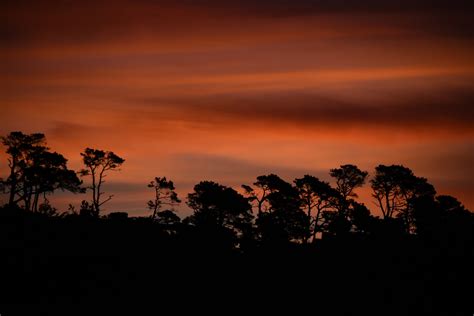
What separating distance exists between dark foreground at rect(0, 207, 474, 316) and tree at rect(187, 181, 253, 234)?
2224 centimetres

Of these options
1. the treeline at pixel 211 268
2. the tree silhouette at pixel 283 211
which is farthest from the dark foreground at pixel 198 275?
the tree silhouette at pixel 283 211

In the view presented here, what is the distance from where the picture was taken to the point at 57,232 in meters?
37.3

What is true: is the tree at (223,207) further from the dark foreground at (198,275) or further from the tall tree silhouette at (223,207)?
the dark foreground at (198,275)

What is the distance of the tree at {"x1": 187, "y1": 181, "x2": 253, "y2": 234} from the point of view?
232ft

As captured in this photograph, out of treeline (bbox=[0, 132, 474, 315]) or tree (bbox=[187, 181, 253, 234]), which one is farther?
tree (bbox=[187, 181, 253, 234])

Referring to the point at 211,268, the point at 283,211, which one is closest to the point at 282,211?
the point at 283,211

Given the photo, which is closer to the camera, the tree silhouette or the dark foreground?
the dark foreground

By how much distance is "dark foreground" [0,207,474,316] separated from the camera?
31.4 m

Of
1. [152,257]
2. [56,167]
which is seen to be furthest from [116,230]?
[56,167]

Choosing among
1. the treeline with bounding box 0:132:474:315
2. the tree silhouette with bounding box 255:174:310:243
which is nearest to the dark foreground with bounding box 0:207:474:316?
the treeline with bounding box 0:132:474:315

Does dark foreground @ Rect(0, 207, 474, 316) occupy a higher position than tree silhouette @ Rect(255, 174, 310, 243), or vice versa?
tree silhouette @ Rect(255, 174, 310, 243)

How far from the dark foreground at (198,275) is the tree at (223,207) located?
73.0 ft

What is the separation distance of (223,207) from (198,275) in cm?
3295

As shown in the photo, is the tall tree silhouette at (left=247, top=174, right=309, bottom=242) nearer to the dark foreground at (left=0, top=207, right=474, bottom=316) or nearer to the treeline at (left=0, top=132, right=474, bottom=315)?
the treeline at (left=0, top=132, right=474, bottom=315)
